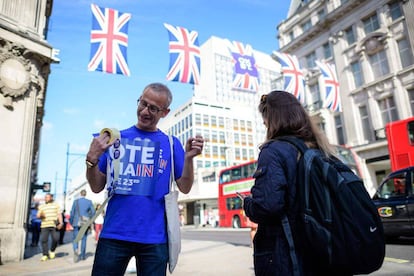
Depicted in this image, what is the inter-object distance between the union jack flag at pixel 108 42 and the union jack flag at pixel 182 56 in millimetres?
1634

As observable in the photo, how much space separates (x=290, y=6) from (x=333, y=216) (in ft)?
122

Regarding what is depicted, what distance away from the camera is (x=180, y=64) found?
10.8 metres

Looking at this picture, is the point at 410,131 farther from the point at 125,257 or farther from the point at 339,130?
the point at 339,130

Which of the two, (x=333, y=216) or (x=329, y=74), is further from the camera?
(x=329, y=74)

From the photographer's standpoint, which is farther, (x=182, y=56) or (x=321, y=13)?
(x=321, y=13)

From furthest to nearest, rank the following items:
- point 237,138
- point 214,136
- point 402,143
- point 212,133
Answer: point 237,138 < point 214,136 < point 212,133 < point 402,143

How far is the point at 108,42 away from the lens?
962 cm

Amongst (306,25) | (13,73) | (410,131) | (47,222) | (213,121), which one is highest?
(306,25)

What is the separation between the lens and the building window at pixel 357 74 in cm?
2377

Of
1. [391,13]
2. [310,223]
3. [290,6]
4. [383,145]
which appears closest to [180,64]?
[310,223]

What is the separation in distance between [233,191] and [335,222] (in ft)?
67.6

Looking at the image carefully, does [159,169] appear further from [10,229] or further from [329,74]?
[329,74]

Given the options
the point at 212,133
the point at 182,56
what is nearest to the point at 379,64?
the point at 182,56

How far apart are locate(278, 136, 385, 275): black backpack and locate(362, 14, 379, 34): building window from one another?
25760mm
